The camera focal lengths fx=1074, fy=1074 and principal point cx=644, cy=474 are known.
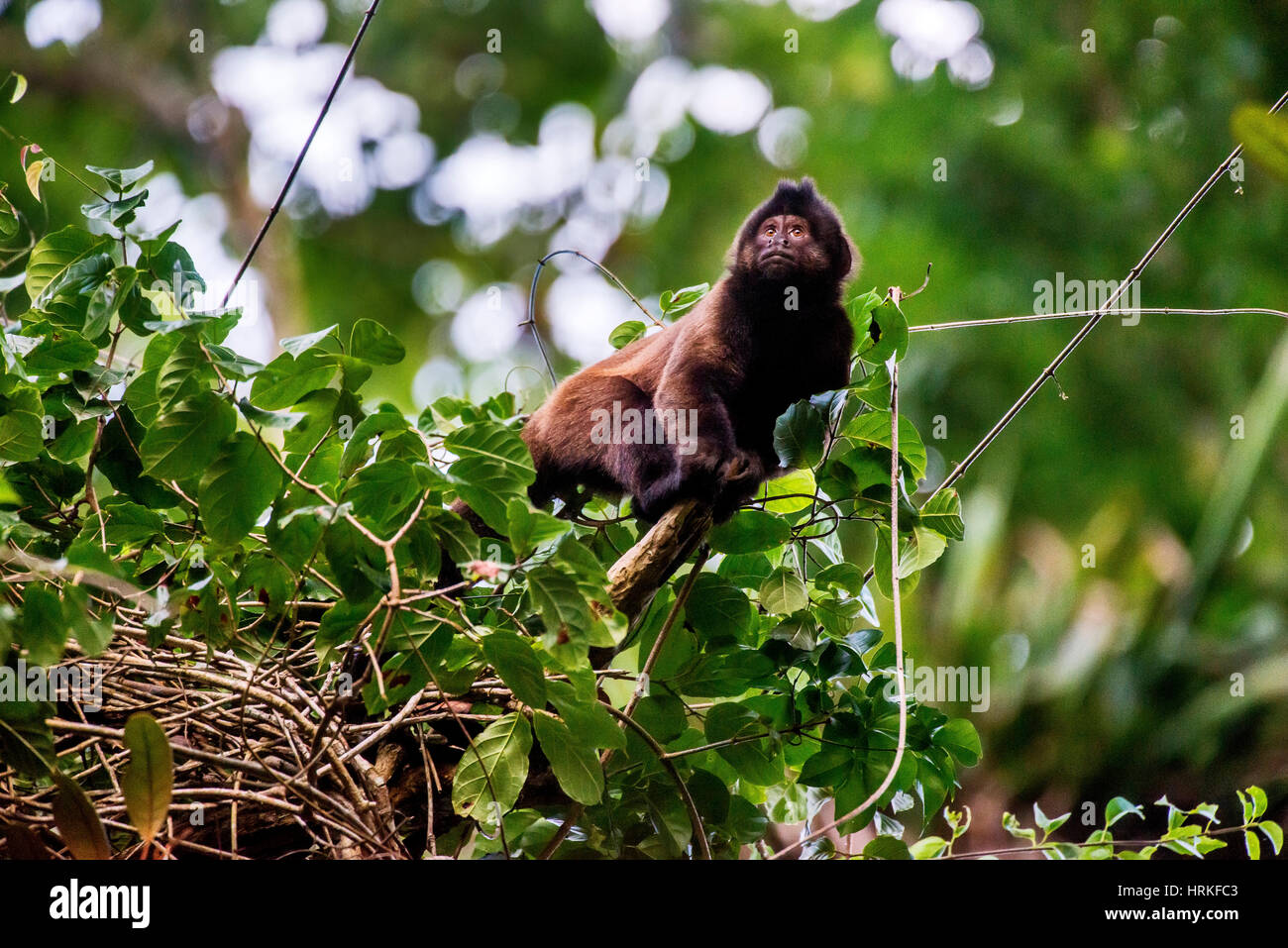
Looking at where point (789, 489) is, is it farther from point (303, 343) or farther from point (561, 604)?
point (303, 343)

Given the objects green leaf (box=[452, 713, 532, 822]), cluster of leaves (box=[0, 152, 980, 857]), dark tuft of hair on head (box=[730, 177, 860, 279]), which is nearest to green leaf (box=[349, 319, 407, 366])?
cluster of leaves (box=[0, 152, 980, 857])

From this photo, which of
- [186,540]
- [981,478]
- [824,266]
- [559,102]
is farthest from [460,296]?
[186,540]

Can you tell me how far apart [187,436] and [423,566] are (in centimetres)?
58

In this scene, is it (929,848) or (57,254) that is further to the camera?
(929,848)

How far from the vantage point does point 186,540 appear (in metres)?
2.94

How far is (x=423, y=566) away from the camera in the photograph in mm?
2471

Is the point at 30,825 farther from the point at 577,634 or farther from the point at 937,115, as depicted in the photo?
the point at 937,115

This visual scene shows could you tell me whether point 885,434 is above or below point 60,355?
below

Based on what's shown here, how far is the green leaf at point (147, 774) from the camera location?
2062 mm

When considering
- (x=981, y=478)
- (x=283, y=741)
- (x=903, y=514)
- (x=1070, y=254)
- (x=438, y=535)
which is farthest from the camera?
(x=1070, y=254)

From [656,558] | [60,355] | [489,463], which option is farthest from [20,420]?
[656,558]

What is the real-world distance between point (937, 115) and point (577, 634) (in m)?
10.8

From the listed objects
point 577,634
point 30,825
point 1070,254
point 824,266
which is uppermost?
point 1070,254

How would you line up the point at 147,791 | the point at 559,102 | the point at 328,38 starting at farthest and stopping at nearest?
the point at 559,102
the point at 328,38
the point at 147,791
